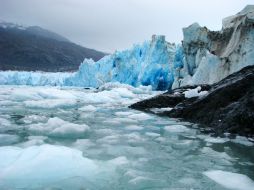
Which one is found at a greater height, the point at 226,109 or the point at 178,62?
the point at 178,62

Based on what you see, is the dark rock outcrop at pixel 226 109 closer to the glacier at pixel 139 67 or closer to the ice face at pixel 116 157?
the ice face at pixel 116 157

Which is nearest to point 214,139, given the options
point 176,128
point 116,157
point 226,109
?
point 176,128

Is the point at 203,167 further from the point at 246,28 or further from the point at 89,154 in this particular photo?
the point at 246,28

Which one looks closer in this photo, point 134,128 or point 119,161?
point 119,161

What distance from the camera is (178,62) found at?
2548 centimetres

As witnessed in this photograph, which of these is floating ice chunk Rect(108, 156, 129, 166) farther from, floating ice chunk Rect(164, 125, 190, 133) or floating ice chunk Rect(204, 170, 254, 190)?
floating ice chunk Rect(164, 125, 190, 133)

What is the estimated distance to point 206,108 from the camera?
810 cm

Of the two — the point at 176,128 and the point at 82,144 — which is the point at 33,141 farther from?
the point at 176,128

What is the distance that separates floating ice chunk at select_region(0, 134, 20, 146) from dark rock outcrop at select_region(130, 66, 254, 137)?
12.3 feet

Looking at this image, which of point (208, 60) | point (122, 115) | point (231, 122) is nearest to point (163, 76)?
point (208, 60)

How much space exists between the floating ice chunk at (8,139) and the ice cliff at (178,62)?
1027cm

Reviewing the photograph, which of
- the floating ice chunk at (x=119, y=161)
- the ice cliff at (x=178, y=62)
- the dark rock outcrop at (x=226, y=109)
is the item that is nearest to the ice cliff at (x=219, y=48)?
the ice cliff at (x=178, y=62)

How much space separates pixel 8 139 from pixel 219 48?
13.8m

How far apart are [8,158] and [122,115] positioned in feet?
19.7
